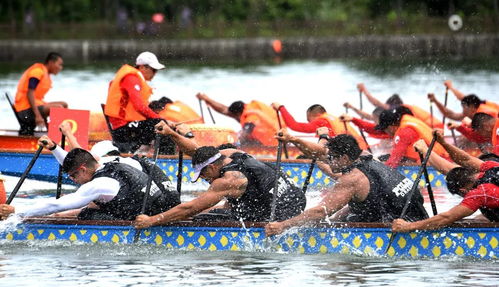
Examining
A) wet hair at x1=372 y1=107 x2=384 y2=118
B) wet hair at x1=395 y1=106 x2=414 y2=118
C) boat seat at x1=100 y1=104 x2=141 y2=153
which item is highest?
wet hair at x1=395 y1=106 x2=414 y2=118

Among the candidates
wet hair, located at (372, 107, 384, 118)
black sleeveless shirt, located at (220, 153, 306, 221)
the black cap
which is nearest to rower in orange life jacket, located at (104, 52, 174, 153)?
the black cap

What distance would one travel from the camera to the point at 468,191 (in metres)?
12.4

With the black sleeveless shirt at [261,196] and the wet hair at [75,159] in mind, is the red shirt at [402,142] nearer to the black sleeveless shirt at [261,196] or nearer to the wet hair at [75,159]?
the black sleeveless shirt at [261,196]

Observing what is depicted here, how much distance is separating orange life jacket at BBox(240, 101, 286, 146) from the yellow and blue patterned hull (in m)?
7.02

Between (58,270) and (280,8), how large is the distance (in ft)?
196

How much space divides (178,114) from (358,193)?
7.74 metres

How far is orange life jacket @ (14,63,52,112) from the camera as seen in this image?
2095 centimetres

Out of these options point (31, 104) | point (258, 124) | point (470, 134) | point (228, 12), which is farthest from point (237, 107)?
point (228, 12)

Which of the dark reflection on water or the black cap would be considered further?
the black cap

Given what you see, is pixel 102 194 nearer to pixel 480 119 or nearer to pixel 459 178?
pixel 459 178

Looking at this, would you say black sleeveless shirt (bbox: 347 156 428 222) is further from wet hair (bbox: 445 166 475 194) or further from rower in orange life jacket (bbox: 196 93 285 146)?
rower in orange life jacket (bbox: 196 93 285 146)

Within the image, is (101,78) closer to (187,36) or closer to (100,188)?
(187,36)

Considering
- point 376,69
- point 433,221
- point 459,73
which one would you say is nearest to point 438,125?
point 433,221

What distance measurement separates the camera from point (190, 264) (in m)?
12.8
